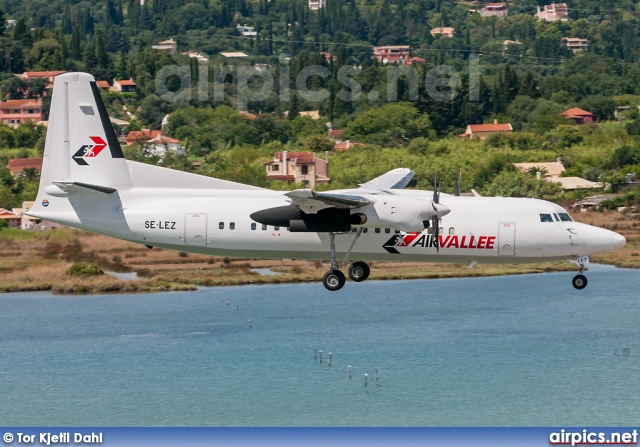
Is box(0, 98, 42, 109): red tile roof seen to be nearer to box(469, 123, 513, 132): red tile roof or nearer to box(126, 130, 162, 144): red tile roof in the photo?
box(126, 130, 162, 144): red tile roof

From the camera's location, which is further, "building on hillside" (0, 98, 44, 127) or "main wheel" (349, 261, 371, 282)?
"building on hillside" (0, 98, 44, 127)

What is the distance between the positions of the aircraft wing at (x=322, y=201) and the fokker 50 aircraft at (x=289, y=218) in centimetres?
4

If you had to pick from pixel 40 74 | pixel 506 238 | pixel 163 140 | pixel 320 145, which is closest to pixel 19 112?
pixel 40 74

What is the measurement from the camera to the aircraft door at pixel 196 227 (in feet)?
128

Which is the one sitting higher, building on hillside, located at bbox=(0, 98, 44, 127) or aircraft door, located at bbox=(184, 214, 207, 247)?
aircraft door, located at bbox=(184, 214, 207, 247)

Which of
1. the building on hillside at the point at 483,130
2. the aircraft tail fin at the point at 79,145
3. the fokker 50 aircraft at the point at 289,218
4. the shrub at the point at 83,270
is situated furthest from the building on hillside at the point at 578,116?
the aircraft tail fin at the point at 79,145

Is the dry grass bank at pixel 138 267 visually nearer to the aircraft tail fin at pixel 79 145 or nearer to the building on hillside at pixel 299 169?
the building on hillside at pixel 299 169

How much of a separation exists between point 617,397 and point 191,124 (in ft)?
341

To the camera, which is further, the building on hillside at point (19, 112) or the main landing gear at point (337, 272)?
the building on hillside at point (19, 112)

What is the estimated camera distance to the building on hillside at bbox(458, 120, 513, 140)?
146m

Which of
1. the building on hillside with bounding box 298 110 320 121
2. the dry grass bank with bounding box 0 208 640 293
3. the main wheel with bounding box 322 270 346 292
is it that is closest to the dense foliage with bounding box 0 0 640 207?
the building on hillside with bounding box 298 110 320 121

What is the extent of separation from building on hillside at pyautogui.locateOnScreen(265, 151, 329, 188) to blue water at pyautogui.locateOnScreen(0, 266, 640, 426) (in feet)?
87.2

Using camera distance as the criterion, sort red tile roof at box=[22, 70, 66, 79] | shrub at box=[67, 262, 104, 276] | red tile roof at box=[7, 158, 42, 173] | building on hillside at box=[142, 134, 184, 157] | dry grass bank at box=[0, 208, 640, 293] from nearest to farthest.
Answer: shrub at box=[67, 262, 104, 276], dry grass bank at box=[0, 208, 640, 293], red tile roof at box=[7, 158, 42, 173], building on hillside at box=[142, 134, 184, 157], red tile roof at box=[22, 70, 66, 79]

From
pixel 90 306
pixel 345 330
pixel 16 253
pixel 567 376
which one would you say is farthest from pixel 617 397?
pixel 16 253
